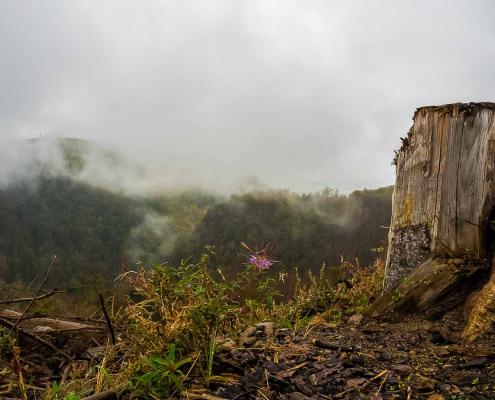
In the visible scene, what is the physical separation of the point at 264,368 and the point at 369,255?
64.3m

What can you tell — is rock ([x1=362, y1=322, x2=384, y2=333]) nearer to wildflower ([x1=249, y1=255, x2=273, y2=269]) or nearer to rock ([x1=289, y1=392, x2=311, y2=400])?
wildflower ([x1=249, y1=255, x2=273, y2=269])

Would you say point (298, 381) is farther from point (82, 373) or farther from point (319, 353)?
point (82, 373)

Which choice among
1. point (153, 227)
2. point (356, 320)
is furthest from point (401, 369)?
point (153, 227)

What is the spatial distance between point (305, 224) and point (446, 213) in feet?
274

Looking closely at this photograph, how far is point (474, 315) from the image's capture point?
9.25 ft

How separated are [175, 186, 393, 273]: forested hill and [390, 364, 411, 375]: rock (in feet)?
192

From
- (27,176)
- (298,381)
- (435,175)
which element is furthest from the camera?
(27,176)

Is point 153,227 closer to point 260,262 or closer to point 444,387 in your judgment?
point 260,262

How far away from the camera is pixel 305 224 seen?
85875 millimetres

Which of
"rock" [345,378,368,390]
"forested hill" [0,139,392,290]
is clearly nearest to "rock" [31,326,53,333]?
"rock" [345,378,368,390]

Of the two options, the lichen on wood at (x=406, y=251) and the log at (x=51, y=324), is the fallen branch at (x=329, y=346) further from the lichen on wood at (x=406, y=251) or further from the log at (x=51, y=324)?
the log at (x=51, y=324)

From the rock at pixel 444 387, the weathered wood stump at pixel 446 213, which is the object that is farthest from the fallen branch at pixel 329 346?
the weathered wood stump at pixel 446 213

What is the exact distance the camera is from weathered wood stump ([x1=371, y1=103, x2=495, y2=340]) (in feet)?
11.2

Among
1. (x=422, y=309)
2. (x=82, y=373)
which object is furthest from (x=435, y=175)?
(x=82, y=373)
